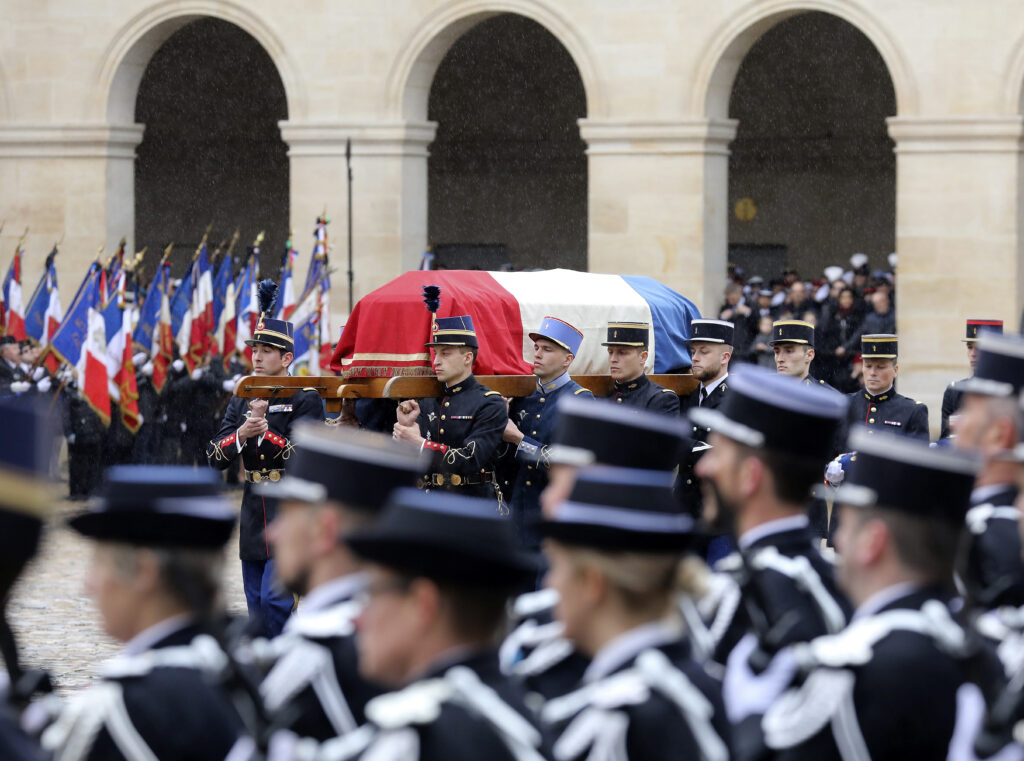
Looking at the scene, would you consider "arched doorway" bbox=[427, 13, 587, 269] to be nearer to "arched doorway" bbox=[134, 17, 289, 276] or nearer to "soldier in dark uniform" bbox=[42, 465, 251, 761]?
"arched doorway" bbox=[134, 17, 289, 276]

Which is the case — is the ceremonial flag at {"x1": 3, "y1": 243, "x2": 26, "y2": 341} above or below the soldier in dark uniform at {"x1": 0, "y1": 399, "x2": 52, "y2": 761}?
above

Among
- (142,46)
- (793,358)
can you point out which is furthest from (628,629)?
(142,46)

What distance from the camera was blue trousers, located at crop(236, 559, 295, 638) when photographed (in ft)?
26.9

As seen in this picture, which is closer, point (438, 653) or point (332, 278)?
point (438, 653)

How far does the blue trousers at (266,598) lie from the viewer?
26.9 ft

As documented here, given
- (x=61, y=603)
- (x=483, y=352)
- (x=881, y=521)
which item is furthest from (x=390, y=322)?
(x=881, y=521)

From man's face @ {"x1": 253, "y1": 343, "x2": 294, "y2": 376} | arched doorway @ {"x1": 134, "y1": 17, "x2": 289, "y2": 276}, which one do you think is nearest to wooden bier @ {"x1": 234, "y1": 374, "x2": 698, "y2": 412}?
man's face @ {"x1": 253, "y1": 343, "x2": 294, "y2": 376}

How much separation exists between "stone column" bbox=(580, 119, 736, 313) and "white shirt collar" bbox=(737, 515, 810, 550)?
14.2m

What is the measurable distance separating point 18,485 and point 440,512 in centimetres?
66

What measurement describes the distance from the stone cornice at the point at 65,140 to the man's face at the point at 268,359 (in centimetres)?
1177

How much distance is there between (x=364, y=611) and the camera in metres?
3.02

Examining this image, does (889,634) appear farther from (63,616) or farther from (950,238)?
(950,238)

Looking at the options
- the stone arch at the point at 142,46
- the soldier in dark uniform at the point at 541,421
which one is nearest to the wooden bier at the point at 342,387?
the soldier in dark uniform at the point at 541,421

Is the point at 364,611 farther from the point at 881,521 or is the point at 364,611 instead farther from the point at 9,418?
the point at 881,521
